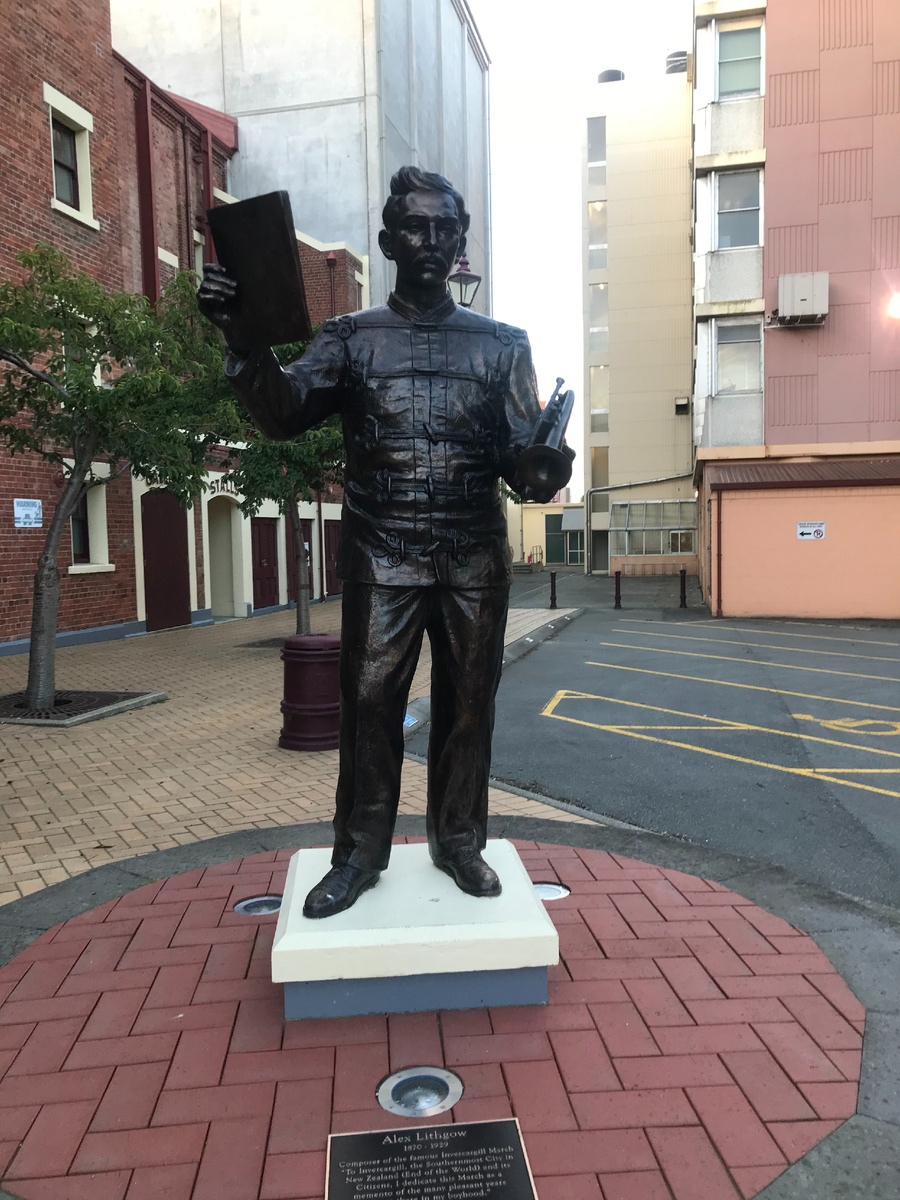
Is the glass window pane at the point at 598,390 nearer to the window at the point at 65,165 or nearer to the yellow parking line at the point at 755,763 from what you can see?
the window at the point at 65,165

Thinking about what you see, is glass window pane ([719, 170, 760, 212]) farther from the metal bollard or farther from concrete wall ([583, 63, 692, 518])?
concrete wall ([583, 63, 692, 518])

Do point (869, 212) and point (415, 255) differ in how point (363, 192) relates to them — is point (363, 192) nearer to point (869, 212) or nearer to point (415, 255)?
point (869, 212)

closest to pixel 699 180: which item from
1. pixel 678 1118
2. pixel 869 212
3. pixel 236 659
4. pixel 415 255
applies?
pixel 869 212

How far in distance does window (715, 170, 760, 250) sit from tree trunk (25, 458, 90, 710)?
14.6 meters

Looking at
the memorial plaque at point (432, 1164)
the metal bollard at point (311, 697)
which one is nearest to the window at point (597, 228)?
the metal bollard at point (311, 697)

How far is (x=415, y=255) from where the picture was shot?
125 inches

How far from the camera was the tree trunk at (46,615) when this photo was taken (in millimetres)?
8719

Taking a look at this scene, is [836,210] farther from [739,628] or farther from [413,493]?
[413,493]

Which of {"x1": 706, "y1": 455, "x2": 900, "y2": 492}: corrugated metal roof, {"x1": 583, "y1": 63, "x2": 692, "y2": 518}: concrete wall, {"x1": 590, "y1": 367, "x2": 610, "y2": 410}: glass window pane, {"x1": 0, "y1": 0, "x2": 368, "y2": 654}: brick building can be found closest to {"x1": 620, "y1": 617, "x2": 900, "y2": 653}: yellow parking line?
{"x1": 706, "y1": 455, "x2": 900, "y2": 492}: corrugated metal roof

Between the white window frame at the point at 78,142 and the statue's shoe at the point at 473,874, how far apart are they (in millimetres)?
13785

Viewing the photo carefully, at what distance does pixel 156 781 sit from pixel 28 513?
853 cm

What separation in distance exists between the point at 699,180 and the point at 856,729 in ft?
48.4

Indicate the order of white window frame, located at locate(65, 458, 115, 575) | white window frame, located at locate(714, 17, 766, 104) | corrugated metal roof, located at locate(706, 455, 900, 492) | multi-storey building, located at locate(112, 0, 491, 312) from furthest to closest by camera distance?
multi-storey building, located at locate(112, 0, 491, 312)
white window frame, located at locate(714, 17, 766, 104)
corrugated metal roof, located at locate(706, 455, 900, 492)
white window frame, located at locate(65, 458, 115, 575)

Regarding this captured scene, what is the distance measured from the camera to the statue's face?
10.3 feet
